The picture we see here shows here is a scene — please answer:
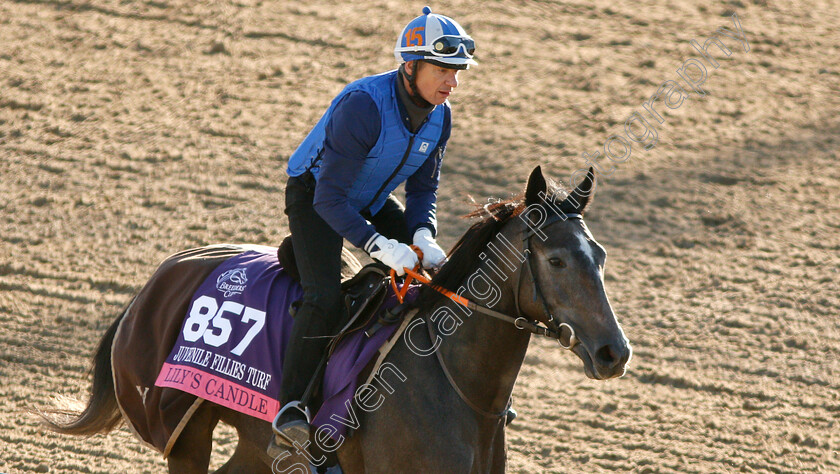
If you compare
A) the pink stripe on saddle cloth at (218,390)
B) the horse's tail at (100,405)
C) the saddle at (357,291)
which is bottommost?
the horse's tail at (100,405)

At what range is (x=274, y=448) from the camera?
387 centimetres

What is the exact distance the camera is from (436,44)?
369 centimetres

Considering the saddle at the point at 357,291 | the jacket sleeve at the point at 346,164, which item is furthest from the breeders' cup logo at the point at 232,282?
the jacket sleeve at the point at 346,164

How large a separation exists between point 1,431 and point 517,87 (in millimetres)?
7231

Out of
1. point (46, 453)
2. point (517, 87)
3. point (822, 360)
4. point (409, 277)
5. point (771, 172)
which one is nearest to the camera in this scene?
point (409, 277)

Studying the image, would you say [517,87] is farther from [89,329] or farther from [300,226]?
[300,226]

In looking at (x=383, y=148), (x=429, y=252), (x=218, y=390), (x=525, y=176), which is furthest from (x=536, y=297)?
(x=525, y=176)

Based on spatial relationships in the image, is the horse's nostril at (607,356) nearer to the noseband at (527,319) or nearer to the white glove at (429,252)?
the noseband at (527,319)

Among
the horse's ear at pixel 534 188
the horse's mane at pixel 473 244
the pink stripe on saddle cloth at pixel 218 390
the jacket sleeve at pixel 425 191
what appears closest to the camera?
the horse's ear at pixel 534 188

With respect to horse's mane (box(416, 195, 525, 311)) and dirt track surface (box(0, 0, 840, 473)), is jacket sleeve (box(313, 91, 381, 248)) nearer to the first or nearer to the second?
horse's mane (box(416, 195, 525, 311))

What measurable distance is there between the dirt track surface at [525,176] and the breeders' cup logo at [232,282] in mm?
1887

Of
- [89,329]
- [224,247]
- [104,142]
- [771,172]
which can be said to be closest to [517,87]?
[771,172]

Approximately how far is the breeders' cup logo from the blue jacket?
610 mm

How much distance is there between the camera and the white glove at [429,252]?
3.82m
